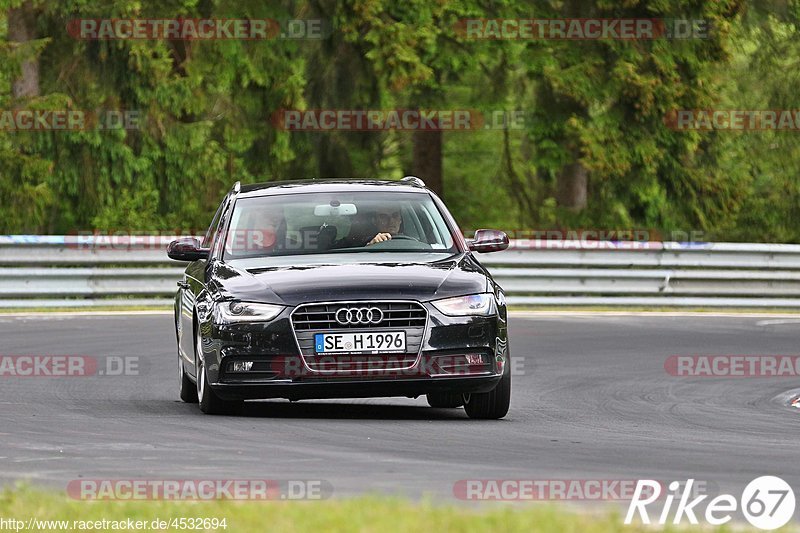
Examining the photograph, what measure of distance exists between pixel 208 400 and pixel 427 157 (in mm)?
24667

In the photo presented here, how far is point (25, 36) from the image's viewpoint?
1346 inches

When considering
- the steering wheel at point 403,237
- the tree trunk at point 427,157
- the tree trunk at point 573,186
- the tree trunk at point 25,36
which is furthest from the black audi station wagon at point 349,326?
the tree trunk at point 573,186

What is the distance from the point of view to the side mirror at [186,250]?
41.8 ft

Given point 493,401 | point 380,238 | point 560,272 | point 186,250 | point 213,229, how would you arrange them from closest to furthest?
point 493,401, point 380,238, point 186,250, point 213,229, point 560,272

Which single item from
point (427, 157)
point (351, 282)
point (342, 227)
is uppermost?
point (342, 227)

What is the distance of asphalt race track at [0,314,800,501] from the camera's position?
29.0 ft

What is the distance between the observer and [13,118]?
107ft

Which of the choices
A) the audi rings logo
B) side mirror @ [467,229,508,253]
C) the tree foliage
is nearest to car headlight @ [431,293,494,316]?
the audi rings logo

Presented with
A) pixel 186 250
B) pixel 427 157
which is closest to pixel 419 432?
pixel 186 250

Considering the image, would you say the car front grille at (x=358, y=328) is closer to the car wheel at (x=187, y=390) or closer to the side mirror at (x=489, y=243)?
the side mirror at (x=489, y=243)

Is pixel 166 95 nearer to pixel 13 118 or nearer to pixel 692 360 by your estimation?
pixel 13 118

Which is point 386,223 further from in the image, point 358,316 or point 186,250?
point 358,316

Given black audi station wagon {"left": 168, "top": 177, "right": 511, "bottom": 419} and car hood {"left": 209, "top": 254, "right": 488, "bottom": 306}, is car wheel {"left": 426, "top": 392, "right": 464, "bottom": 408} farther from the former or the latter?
car hood {"left": 209, "top": 254, "right": 488, "bottom": 306}

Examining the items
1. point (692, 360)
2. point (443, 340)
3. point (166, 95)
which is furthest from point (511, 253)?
point (443, 340)
